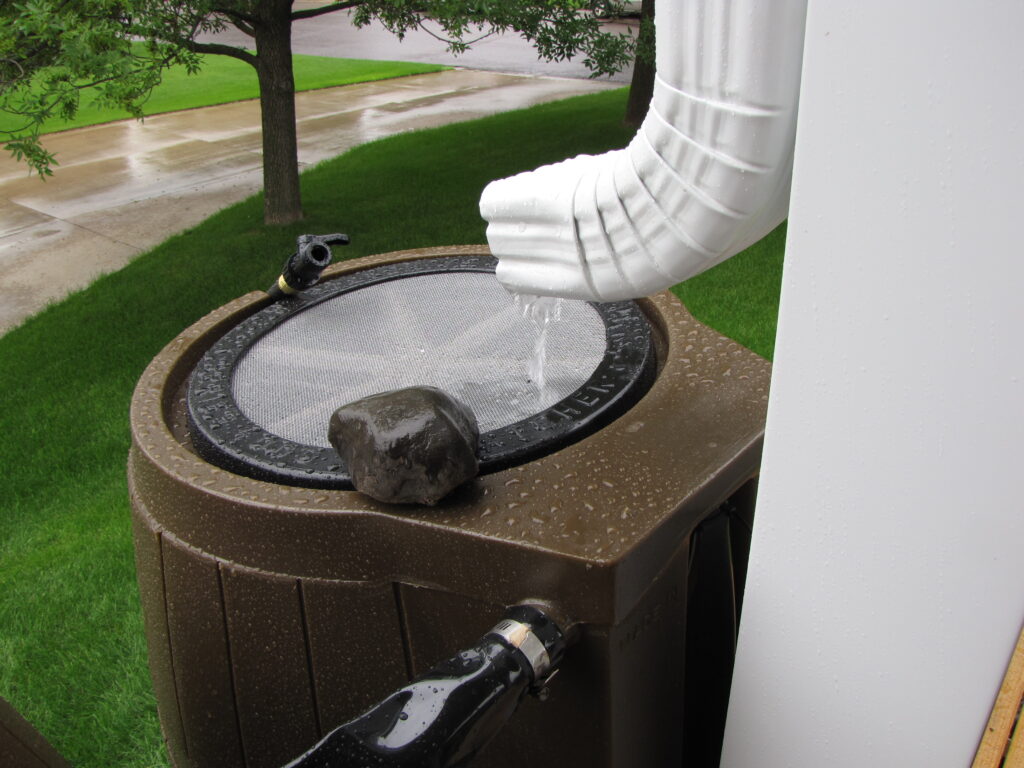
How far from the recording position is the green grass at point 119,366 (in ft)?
9.30

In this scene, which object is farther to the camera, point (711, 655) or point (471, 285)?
point (471, 285)

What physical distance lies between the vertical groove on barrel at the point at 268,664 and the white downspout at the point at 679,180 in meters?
0.76

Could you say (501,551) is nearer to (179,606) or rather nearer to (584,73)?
(179,606)

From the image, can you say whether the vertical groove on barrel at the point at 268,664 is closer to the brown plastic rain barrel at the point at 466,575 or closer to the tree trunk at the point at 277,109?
the brown plastic rain barrel at the point at 466,575

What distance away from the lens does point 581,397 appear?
1962mm

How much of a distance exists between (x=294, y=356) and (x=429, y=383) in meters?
0.43

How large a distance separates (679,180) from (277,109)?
526cm

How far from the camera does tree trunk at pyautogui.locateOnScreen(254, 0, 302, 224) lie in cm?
565

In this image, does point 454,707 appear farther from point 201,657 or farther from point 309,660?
point 201,657

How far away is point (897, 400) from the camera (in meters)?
1.18

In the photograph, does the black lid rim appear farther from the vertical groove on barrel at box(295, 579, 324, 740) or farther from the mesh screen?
the vertical groove on barrel at box(295, 579, 324, 740)

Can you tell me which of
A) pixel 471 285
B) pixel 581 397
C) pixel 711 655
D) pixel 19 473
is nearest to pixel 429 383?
pixel 581 397

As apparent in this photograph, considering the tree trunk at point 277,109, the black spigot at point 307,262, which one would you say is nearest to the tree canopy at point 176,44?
the tree trunk at point 277,109

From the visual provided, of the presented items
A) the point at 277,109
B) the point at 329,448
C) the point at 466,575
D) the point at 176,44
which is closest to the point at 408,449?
the point at 466,575
